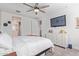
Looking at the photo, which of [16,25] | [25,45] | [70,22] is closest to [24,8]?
[16,25]

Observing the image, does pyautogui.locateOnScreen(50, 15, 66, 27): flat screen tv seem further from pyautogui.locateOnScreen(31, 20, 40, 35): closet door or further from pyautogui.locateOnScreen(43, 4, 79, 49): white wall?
pyautogui.locateOnScreen(31, 20, 40, 35): closet door

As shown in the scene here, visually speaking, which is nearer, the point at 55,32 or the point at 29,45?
the point at 29,45

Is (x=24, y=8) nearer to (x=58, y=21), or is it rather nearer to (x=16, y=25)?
(x=16, y=25)

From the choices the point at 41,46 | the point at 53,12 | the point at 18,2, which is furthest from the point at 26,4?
the point at 41,46

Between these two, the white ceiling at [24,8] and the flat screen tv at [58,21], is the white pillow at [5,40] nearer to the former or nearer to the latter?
the white ceiling at [24,8]

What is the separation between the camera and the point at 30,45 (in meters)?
1.40

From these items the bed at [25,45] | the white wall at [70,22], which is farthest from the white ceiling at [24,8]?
the bed at [25,45]

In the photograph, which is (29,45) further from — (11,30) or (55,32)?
(55,32)

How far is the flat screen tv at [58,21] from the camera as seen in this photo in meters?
1.46

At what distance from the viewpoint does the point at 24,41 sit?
145 cm

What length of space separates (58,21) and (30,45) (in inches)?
19.7

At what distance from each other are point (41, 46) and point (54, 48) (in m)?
0.18

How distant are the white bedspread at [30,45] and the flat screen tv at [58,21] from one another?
251mm

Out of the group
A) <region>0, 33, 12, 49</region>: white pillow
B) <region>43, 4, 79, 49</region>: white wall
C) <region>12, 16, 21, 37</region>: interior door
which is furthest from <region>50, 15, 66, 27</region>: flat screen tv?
<region>0, 33, 12, 49</region>: white pillow
